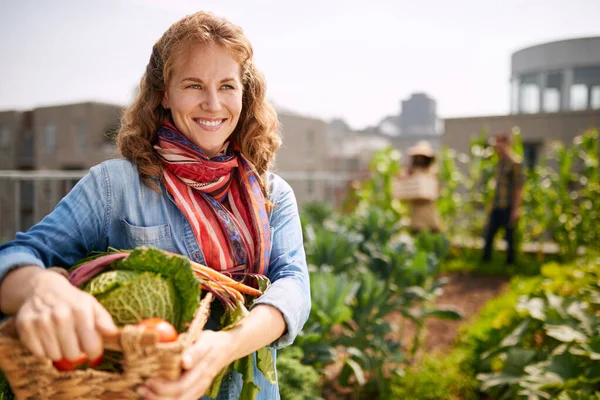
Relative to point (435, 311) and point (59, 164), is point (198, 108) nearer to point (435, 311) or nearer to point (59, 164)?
point (435, 311)

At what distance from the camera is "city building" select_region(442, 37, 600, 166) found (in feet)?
33.2

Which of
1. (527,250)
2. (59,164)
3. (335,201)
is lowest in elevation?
(527,250)

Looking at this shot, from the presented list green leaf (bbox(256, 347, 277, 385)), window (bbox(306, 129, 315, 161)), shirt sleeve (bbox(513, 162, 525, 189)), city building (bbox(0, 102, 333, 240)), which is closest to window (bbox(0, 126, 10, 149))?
city building (bbox(0, 102, 333, 240))

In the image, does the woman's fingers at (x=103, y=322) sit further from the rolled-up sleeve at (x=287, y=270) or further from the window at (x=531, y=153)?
the window at (x=531, y=153)

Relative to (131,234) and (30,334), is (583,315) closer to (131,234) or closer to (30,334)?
(131,234)

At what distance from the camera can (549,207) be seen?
252 inches

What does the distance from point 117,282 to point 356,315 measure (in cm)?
205

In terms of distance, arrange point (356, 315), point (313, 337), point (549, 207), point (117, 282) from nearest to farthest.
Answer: point (117, 282) → point (313, 337) → point (356, 315) → point (549, 207)

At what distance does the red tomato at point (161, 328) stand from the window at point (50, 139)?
338cm

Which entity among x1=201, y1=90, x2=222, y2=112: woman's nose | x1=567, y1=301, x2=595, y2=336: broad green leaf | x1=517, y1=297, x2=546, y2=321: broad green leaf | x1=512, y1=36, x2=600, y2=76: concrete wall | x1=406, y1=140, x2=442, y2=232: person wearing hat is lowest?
x1=517, y1=297, x2=546, y2=321: broad green leaf

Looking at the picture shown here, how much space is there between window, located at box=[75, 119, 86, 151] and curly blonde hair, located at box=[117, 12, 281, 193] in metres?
3.20

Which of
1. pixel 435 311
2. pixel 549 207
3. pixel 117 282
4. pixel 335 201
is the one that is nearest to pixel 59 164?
pixel 435 311

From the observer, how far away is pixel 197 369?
71 cm

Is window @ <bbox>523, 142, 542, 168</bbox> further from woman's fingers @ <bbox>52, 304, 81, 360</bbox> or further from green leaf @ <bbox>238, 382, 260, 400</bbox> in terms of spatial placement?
woman's fingers @ <bbox>52, 304, 81, 360</bbox>
